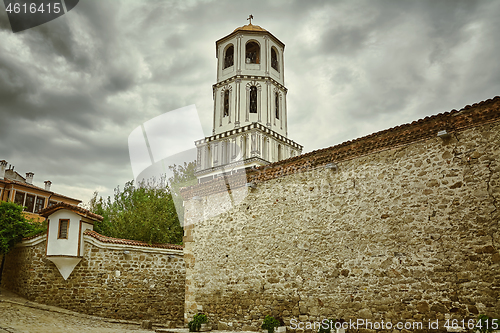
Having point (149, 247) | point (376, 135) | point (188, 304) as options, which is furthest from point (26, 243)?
point (376, 135)

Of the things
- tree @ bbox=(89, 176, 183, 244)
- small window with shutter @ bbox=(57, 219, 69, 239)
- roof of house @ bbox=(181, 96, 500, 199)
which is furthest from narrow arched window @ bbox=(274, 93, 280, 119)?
small window with shutter @ bbox=(57, 219, 69, 239)

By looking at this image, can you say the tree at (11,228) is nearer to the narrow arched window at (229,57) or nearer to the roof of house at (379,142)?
the roof of house at (379,142)

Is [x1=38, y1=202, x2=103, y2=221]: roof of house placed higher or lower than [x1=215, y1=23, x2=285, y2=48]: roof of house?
lower

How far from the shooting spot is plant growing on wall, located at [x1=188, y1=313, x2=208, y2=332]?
9.32 m

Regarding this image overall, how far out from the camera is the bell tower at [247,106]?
26.9 m

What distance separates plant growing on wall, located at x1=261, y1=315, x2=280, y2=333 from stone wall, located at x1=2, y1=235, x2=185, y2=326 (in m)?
5.72

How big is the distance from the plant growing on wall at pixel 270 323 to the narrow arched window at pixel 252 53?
23.7 m

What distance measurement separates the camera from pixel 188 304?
10.5 metres

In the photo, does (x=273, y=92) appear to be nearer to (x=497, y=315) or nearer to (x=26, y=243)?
(x=26, y=243)

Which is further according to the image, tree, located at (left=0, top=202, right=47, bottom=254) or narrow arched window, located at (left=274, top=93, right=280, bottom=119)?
narrow arched window, located at (left=274, top=93, right=280, bottom=119)

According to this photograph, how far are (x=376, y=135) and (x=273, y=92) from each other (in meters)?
21.3

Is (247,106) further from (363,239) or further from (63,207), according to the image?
(363,239)

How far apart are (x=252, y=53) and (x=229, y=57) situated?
1967 millimetres

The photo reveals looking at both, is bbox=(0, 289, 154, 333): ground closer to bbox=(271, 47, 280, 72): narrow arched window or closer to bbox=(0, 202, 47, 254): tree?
bbox=(0, 202, 47, 254): tree
